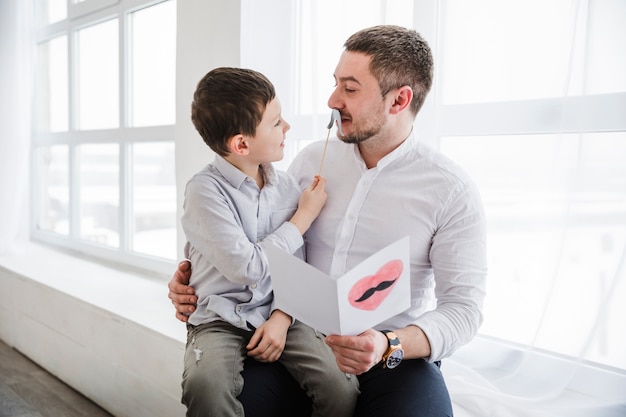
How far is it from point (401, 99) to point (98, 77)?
2.54 meters

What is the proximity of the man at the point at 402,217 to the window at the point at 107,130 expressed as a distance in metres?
1.59

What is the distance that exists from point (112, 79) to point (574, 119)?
8.93 feet

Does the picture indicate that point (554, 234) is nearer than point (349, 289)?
No

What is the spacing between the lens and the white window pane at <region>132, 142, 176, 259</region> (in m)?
2.93

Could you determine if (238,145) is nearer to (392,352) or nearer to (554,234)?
(392,352)

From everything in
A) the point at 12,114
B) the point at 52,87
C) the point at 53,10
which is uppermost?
the point at 53,10

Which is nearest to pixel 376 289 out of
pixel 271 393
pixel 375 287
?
pixel 375 287

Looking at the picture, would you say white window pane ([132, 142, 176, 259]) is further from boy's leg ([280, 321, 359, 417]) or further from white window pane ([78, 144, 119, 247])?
boy's leg ([280, 321, 359, 417])

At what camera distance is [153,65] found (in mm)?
2936

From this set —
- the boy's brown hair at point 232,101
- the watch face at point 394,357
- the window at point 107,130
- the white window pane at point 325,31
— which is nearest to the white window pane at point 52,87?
the window at point 107,130

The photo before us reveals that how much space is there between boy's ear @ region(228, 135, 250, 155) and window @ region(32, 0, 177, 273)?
1545 millimetres

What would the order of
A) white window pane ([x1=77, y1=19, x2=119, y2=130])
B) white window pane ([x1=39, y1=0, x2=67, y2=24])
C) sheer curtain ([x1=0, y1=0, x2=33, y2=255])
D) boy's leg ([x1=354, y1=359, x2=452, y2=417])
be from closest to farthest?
boy's leg ([x1=354, y1=359, x2=452, y2=417]), white window pane ([x1=77, y1=19, x2=119, y2=130]), sheer curtain ([x1=0, y1=0, x2=33, y2=255]), white window pane ([x1=39, y1=0, x2=67, y2=24])

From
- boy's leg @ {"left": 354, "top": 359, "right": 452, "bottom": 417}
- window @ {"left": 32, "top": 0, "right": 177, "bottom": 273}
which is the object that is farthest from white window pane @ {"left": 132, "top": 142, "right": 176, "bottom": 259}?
boy's leg @ {"left": 354, "top": 359, "right": 452, "bottom": 417}

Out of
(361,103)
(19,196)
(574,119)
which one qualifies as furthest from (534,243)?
(19,196)
